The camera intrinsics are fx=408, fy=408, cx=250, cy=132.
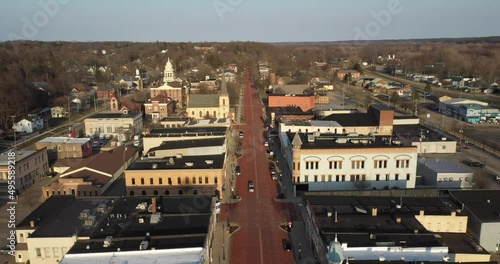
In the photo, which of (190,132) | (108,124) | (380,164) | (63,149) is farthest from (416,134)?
(63,149)

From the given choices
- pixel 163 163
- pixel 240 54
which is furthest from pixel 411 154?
pixel 240 54

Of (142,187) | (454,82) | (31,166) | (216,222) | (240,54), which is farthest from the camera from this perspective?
(240,54)

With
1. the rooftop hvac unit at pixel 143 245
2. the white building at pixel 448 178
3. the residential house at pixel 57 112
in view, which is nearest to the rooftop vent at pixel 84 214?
the rooftop hvac unit at pixel 143 245

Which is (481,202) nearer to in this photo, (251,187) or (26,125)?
(251,187)

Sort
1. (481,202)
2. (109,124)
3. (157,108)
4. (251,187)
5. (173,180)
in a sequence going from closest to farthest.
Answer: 1. (481,202)
2. (173,180)
3. (251,187)
4. (109,124)
5. (157,108)

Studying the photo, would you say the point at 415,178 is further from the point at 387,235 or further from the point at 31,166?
the point at 31,166

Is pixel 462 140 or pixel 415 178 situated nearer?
pixel 415 178
